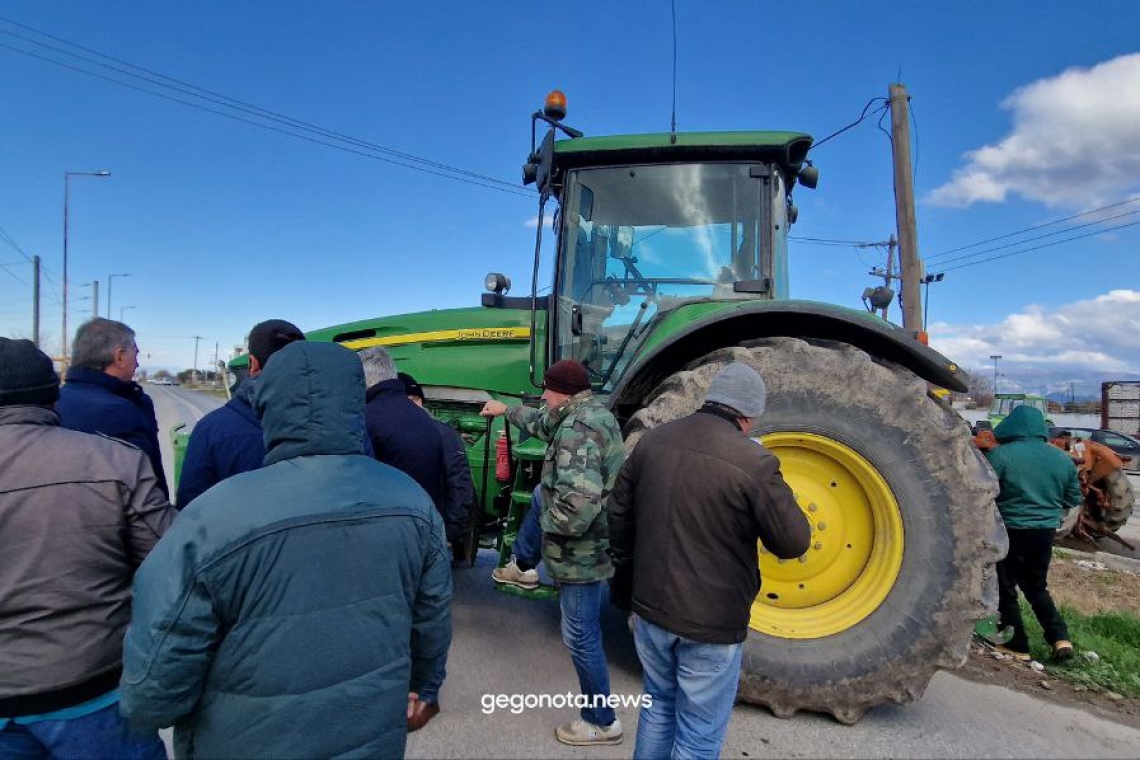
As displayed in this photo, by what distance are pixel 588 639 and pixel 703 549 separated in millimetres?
938

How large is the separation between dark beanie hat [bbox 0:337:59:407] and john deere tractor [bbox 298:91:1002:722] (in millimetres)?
2092

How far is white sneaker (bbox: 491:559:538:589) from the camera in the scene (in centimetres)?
348

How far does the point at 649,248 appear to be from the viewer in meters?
4.05

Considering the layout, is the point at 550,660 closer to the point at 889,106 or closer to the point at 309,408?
the point at 309,408

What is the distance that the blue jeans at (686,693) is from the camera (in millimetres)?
2191

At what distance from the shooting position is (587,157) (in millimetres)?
3996

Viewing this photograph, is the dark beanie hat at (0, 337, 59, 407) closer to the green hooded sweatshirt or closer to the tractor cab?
the tractor cab

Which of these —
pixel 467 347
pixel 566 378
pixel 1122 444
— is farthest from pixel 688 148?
pixel 1122 444

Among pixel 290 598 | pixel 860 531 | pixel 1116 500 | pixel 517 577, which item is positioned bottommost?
pixel 1116 500

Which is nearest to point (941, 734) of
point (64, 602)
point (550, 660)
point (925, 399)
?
point (925, 399)

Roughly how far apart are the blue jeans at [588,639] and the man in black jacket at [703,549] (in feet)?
1.71

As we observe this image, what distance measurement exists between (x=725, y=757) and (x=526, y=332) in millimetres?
2753

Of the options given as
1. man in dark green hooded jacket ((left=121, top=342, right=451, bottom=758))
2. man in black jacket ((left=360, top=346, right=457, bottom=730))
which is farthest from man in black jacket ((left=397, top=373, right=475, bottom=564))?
man in dark green hooded jacket ((left=121, top=342, right=451, bottom=758))

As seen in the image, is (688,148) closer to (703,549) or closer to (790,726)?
(703,549)
